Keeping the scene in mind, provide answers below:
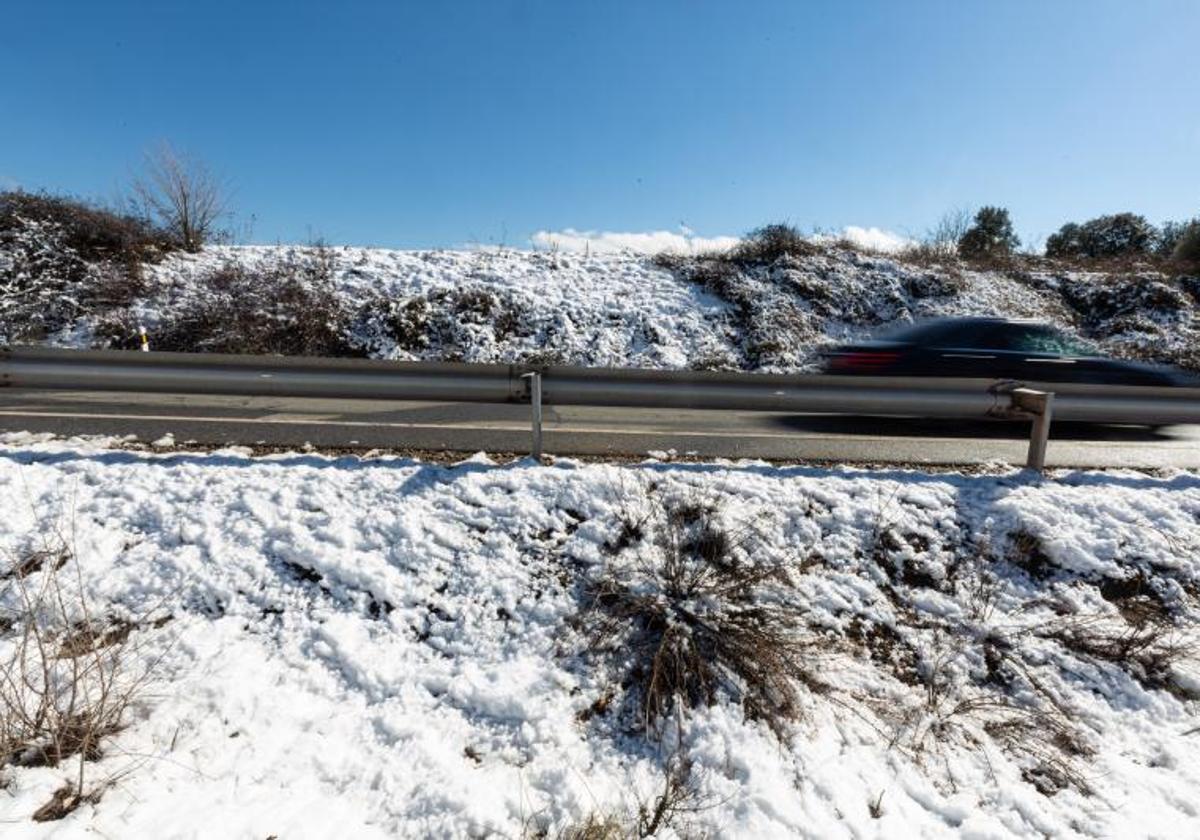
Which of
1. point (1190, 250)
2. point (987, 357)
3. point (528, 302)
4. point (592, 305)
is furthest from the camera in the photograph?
point (1190, 250)

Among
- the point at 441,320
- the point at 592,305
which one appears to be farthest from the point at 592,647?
the point at 592,305

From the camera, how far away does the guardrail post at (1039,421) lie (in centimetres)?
415

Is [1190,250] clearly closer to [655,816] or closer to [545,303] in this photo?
[545,303]

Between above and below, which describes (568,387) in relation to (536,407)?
above

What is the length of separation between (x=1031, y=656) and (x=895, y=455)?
9.02ft

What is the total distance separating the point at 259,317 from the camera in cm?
1137

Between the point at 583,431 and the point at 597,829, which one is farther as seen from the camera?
the point at 583,431

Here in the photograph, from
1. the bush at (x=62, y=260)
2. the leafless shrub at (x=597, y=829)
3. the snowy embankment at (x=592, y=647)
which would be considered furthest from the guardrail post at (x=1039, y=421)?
the bush at (x=62, y=260)

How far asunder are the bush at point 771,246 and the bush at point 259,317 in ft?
35.8

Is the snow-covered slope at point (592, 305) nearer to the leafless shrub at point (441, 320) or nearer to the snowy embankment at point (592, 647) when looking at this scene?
the leafless shrub at point (441, 320)

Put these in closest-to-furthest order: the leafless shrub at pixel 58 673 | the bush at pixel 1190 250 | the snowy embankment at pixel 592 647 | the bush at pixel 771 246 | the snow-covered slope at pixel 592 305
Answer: the leafless shrub at pixel 58 673
the snowy embankment at pixel 592 647
the snow-covered slope at pixel 592 305
the bush at pixel 771 246
the bush at pixel 1190 250

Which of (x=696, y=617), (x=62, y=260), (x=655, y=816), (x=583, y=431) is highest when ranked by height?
(x=62, y=260)

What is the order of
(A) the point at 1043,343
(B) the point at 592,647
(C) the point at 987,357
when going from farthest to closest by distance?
(A) the point at 1043,343
(C) the point at 987,357
(B) the point at 592,647

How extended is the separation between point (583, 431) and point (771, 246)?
12.2 m
